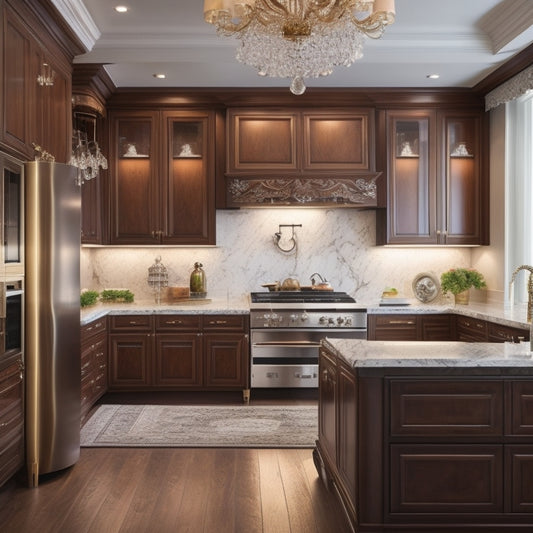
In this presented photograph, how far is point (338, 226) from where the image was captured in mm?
5863

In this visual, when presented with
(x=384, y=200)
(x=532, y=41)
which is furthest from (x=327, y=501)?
(x=532, y=41)

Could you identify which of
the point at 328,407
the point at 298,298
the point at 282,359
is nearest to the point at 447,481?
the point at 328,407

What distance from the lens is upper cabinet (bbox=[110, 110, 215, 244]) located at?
5.43 m

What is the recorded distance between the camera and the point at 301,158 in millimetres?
5367

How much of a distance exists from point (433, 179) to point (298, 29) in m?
3.04

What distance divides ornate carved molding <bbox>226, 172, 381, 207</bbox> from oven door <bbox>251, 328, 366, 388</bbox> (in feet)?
4.05

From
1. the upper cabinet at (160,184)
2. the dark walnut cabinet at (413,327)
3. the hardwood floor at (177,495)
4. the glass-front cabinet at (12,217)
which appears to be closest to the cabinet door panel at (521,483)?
the hardwood floor at (177,495)

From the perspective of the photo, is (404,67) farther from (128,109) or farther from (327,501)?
(327,501)

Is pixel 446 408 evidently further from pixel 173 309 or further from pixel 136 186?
pixel 136 186

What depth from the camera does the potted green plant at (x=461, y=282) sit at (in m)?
5.28

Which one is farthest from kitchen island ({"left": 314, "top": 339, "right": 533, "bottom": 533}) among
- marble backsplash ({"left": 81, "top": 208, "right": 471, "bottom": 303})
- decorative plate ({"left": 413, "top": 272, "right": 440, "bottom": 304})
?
marble backsplash ({"left": 81, "top": 208, "right": 471, "bottom": 303})

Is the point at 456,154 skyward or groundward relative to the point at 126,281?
skyward

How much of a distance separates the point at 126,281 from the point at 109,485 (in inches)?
113

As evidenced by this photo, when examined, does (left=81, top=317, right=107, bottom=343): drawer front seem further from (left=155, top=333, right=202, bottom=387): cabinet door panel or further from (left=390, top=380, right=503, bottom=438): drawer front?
(left=390, top=380, right=503, bottom=438): drawer front
